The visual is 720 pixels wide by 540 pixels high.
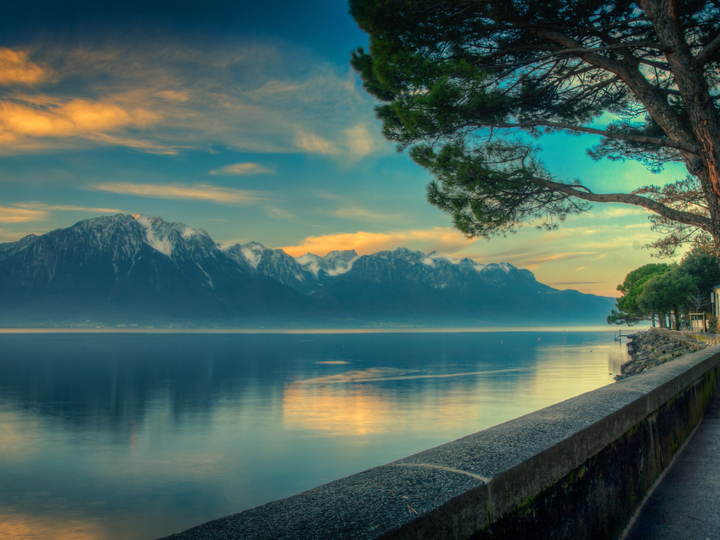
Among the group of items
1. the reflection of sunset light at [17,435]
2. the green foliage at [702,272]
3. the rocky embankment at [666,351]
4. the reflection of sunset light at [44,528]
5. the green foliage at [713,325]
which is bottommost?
the reflection of sunset light at [44,528]

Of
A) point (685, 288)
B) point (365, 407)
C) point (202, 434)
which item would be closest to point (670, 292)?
point (685, 288)

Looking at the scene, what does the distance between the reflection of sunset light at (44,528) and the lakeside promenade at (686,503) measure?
36.4 feet

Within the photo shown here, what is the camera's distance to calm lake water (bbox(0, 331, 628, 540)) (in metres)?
12.7

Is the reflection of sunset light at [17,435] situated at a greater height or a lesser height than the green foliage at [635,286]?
lesser

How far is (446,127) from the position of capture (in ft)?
29.4

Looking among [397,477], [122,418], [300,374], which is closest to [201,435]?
[122,418]

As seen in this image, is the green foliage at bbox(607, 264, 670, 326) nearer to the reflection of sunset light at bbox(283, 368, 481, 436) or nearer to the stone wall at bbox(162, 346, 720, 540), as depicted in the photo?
the reflection of sunset light at bbox(283, 368, 481, 436)

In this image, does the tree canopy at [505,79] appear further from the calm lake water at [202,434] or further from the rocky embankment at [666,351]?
the calm lake water at [202,434]

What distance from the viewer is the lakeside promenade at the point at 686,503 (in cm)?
331

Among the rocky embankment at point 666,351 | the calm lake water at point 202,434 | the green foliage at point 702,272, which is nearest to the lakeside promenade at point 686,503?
the rocky embankment at point 666,351

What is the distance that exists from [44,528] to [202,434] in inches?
332

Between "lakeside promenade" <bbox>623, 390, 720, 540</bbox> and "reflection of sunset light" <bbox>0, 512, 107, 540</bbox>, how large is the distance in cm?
1110

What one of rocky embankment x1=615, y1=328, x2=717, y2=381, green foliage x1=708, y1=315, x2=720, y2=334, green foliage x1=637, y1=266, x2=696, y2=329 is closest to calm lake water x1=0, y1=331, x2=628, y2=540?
rocky embankment x1=615, y1=328, x2=717, y2=381

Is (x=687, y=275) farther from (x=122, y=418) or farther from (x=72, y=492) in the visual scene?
(x=72, y=492)
